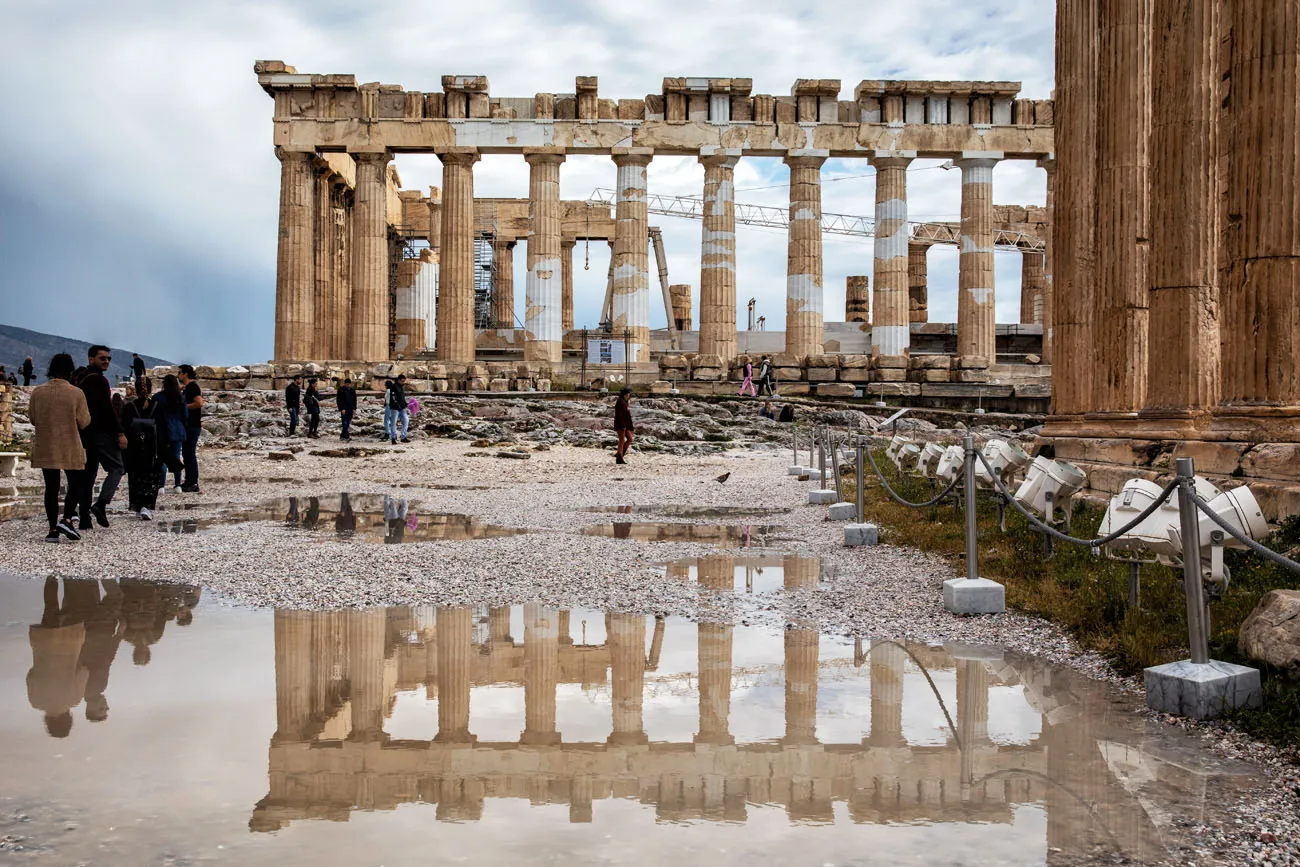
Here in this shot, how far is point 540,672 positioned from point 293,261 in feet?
117

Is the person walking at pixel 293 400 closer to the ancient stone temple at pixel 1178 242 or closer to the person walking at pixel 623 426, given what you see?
the person walking at pixel 623 426

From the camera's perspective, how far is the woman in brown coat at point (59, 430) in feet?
37.5

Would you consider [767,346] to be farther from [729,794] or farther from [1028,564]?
[729,794]

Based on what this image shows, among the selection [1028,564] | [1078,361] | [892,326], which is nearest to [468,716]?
[1028,564]

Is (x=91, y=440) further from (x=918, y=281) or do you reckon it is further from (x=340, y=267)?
(x=918, y=281)

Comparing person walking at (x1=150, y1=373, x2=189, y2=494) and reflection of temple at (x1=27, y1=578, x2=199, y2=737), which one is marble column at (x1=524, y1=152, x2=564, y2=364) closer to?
person walking at (x1=150, y1=373, x2=189, y2=494)

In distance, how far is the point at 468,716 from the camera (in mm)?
5336

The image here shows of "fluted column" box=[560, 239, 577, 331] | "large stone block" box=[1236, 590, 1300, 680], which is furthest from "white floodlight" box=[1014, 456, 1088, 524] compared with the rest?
"fluted column" box=[560, 239, 577, 331]

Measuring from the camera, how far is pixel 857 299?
56750mm

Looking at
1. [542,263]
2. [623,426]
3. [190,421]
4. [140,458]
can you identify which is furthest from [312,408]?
[542,263]

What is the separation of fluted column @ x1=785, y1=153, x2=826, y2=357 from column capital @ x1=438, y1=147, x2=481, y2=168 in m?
11.0

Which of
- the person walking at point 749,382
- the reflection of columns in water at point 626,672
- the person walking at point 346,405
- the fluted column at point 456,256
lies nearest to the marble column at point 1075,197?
the reflection of columns in water at point 626,672

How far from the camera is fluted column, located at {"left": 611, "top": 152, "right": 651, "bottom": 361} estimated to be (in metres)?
39.6

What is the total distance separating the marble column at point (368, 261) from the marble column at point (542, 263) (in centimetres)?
510
